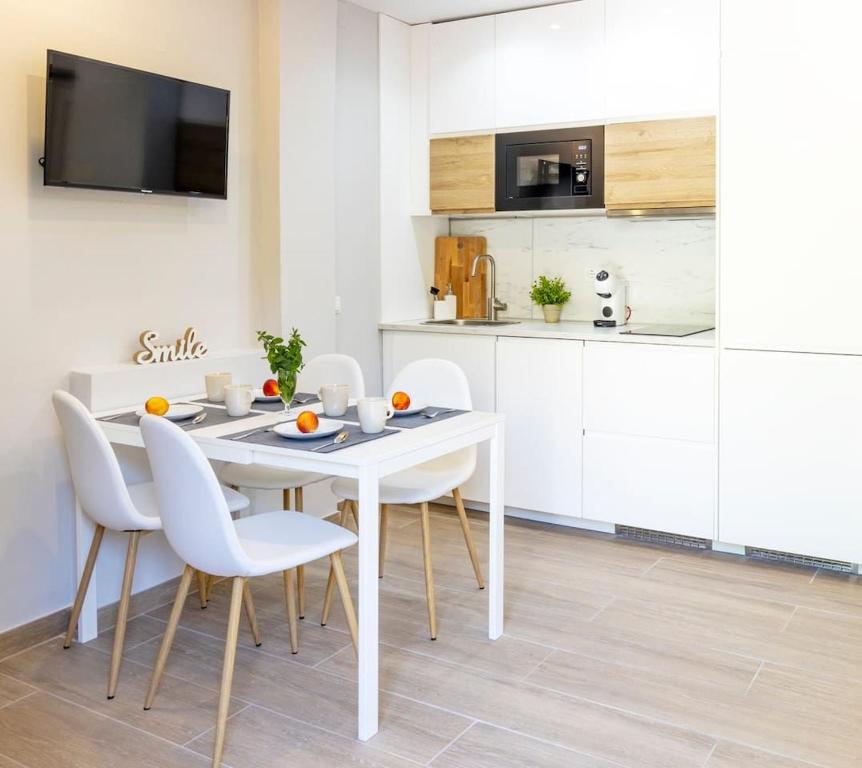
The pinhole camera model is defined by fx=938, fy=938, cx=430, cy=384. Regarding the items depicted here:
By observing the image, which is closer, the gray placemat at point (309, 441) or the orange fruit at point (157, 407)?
the gray placemat at point (309, 441)

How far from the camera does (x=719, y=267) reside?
378 cm

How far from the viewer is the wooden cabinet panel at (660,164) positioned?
13.0 feet

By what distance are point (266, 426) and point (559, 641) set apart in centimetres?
120

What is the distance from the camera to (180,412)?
3.00 m

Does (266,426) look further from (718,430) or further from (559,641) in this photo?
(718,430)

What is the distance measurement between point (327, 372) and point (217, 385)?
0.65 metres

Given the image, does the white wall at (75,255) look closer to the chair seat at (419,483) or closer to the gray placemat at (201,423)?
the gray placemat at (201,423)

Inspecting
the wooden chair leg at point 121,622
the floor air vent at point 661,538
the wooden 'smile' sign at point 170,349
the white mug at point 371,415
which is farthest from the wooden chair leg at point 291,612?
the floor air vent at point 661,538

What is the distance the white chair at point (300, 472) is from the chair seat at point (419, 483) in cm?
11

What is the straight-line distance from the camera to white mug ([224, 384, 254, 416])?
300 centimetres

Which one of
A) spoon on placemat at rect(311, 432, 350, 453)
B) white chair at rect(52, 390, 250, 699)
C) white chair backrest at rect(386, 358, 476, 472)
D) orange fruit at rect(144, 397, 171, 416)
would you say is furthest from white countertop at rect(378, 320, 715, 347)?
white chair at rect(52, 390, 250, 699)

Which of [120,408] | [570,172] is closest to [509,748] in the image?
[120,408]

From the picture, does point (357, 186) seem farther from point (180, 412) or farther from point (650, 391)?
point (180, 412)

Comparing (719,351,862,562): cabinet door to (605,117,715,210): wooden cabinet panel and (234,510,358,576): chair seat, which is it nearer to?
(605,117,715,210): wooden cabinet panel
